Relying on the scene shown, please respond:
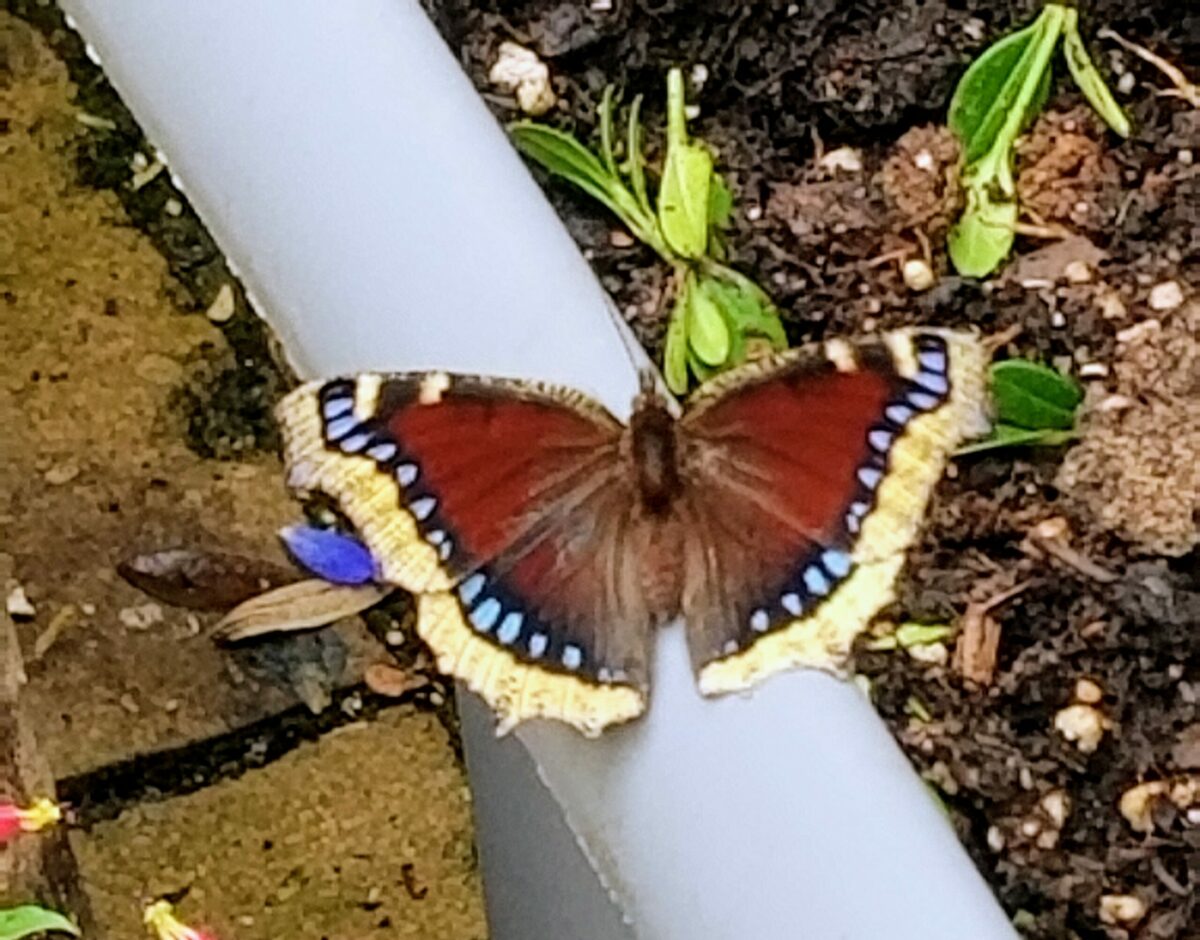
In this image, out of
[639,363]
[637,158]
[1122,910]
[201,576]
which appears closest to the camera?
[639,363]

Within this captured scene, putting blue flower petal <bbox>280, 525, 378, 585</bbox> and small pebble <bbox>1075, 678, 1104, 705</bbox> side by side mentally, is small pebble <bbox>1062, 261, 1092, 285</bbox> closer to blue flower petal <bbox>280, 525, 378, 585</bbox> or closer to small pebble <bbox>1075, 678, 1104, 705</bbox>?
small pebble <bbox>1075, 678, 1104, 705</bbox>

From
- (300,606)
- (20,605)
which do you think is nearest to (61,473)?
(20,605)

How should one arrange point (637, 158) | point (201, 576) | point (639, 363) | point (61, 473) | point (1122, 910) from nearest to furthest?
point (639, 363)
point (1122, 910)
point (637, 158)
point (201, 576)
point (61, 473)

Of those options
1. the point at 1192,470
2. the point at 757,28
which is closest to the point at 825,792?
the point at 1192,470

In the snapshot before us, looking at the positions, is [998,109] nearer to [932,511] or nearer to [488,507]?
[932,511]

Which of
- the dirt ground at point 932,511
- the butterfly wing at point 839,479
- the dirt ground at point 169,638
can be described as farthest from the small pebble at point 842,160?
the dirt ground at point 169,638

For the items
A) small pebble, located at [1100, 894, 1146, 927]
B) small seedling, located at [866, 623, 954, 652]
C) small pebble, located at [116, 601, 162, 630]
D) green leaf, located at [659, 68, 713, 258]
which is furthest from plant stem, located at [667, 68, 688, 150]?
small pebble, located at [116, 601, 162, 630]

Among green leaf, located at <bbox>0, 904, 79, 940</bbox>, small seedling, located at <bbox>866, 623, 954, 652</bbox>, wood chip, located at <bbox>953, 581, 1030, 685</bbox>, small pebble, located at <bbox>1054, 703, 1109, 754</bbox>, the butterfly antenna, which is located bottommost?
small pebble, located at <bbox>1054, 703, 1109, 754</bbox>
